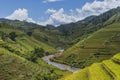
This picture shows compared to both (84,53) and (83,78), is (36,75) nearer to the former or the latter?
(83,78)

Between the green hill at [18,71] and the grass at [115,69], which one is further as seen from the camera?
the green hill at [18,71]

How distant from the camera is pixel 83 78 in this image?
63.3 m

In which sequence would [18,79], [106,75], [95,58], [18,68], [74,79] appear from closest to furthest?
[106,75] < [74,79] < [18,79] < [18,68] < [95,58]

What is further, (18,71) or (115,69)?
(18,71)

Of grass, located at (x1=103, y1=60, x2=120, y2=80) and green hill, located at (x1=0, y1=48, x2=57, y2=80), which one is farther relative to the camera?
green hill, located at (x1=0, y1=48, x2=57, y2=80)

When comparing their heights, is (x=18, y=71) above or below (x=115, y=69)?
below

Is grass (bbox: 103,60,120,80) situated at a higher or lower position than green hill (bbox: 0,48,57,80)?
higher

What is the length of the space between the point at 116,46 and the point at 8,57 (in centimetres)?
8158

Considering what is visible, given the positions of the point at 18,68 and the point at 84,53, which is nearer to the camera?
the point at 18,68

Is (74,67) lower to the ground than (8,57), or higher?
lower

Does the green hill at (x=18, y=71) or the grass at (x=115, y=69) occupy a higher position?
the grass at (x=115, y=69)

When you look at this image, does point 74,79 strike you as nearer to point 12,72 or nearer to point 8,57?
point 12,72

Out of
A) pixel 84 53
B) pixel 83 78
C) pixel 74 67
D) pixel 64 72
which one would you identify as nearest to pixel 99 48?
pixel 84 53

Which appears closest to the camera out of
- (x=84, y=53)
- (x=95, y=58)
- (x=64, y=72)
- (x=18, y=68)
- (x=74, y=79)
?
(x=74, y=79)
